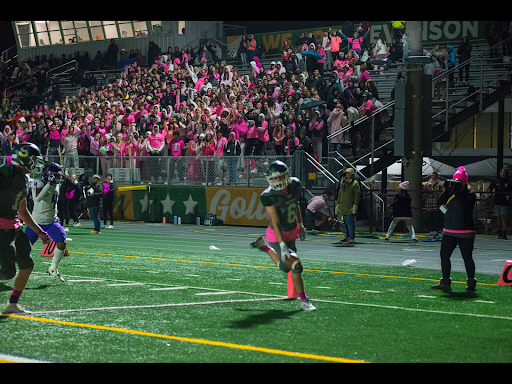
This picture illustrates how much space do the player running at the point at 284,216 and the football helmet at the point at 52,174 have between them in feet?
14.7

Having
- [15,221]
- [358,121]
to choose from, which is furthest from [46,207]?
[358,121]

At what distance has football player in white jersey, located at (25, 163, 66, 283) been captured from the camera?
12.4m

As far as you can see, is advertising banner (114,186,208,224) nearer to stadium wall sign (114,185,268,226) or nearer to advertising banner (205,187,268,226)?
stadium wall sign (114,185,268,226)

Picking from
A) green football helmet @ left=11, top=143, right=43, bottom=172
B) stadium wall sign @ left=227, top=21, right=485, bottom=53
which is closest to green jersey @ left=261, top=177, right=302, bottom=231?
green football helmet @ left=11, top=143, right=43, bottom=172

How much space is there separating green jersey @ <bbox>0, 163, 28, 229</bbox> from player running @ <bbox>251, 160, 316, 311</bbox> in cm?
298

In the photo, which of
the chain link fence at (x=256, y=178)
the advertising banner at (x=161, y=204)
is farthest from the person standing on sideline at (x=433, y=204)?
the advertising banner at (x=161, y=204)

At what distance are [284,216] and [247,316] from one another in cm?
140

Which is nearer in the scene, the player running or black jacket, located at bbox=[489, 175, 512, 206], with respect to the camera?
the player running

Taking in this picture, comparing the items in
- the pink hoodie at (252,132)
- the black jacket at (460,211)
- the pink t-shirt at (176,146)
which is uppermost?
the pink hoodie at (252,132)

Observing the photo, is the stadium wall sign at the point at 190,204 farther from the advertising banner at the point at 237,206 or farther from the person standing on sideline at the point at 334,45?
the person standing on sideline at the point at 334,45

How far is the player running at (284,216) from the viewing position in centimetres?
979
